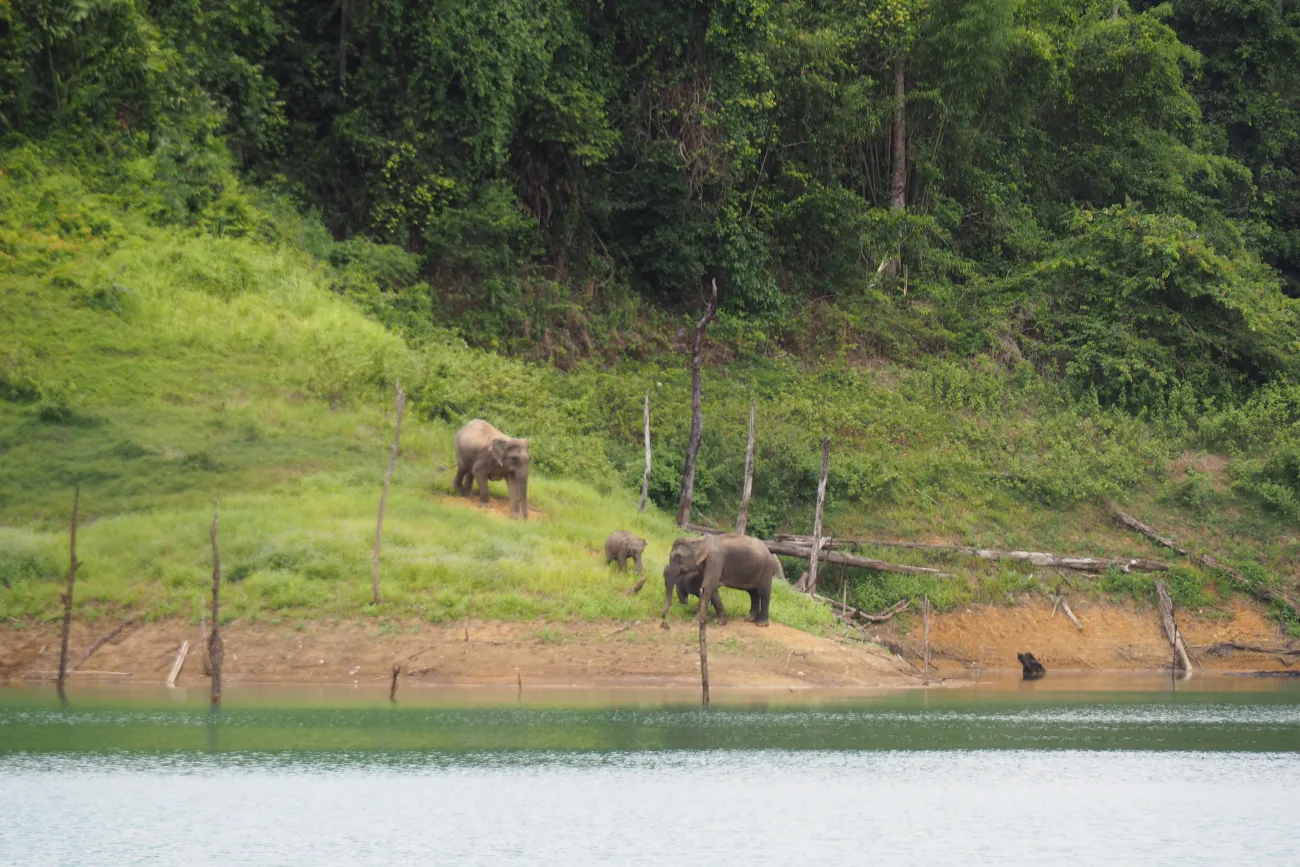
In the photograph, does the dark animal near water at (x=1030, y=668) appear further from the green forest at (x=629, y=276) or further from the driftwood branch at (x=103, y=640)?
the driftwood branch at (x=103, y=640)

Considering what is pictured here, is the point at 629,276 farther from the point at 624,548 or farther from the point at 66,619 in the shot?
the point at 66,619

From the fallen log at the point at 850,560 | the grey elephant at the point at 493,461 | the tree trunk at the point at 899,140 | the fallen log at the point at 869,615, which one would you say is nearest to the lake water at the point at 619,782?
the grey elephant at the point at 493,461

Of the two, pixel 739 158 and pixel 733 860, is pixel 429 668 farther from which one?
pixel 739 158

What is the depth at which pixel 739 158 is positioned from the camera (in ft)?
167

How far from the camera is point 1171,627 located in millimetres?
38562

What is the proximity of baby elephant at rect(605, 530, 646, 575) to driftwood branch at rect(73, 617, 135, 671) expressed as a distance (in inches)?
345

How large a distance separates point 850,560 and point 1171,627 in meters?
7.95

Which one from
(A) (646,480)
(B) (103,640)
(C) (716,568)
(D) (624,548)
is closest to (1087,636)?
(A) (646,480)

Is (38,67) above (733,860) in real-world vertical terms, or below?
above

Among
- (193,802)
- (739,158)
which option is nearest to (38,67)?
(739,158)

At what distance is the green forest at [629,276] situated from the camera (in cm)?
3262

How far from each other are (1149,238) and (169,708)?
37.2 m

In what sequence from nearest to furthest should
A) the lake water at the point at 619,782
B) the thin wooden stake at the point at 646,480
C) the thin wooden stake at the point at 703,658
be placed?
the lake water at the point at 619,782
the thin wooden stake at the point at 703,658
the thin wooden stake at the point at 646,480

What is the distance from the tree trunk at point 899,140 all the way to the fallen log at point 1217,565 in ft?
58.6
